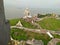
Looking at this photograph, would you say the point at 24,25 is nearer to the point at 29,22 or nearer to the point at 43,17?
the point at 29,22

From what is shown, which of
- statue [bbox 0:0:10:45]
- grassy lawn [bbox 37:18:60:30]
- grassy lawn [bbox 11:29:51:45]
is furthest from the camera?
grassy lawn [bbox 37:18:60:30]

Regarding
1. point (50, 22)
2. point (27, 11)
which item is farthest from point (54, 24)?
point (27, 11)

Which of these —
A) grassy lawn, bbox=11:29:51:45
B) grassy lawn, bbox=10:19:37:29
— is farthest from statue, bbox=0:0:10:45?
grassy lawn, bbox=10:19:37:29

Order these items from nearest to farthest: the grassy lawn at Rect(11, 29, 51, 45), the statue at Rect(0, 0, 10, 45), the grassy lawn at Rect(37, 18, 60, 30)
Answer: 1. the statue at Rect(0, 0, 10, 45)
2. the grassy lawn at Rect(11, 29, 51, 45)
3. the grassy lawn at Rect(37, 18, 60, 30)

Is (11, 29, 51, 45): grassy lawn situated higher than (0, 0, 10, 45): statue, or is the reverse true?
(0, 0, 10, 45): statue

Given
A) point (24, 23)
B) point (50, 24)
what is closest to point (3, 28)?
point (24, 23)

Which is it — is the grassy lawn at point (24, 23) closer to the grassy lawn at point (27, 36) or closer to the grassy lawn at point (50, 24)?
the grassy lawn at point (50, 24)

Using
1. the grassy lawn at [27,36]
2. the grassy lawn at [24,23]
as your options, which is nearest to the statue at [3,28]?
the grassy lawn at [27,36]

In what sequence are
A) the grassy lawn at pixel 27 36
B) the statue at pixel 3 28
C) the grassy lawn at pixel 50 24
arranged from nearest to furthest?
the statue at pixel 3 28 < the grassy lawn at pixel 27 36 < the grassy lawn at pixel 50 24

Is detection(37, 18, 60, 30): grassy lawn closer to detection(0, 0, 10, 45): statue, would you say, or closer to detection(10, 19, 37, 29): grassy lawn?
detection(10, 19, 37, 29): grassy lawn
